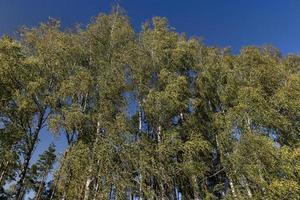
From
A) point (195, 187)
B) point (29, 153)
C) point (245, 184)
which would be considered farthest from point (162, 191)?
point (29, 153)

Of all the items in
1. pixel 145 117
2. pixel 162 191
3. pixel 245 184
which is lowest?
pixel 162 191

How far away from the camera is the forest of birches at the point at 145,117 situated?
34.6 ft

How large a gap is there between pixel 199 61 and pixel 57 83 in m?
7.50

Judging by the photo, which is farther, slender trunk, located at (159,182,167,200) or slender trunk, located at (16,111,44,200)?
slender trunk, located at (16,111,44,200)

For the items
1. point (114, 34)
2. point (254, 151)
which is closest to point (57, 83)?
point (114, 34)

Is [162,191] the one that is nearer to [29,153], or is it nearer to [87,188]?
[87,188]

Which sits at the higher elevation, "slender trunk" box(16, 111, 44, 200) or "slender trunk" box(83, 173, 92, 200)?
"slender trunk" box(16, 111, 44, 200)

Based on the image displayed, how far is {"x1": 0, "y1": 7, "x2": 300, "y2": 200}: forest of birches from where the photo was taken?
34.6ft

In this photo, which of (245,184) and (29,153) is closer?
(245,184)

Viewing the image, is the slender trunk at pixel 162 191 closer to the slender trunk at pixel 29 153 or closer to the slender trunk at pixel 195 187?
the slender trunk at pixel 195 187

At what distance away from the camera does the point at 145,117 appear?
13359mm

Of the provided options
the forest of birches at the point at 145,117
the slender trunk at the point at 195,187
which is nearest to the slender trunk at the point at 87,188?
the forest of birches at the point at 145,117

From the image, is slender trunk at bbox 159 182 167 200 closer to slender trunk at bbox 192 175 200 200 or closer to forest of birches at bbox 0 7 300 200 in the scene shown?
forest of birches at bbox 0 7 300 200

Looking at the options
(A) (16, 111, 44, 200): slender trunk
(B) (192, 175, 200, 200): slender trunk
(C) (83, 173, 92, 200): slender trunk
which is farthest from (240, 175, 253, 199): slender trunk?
(A) (16, 111, 44, 200): slender trunk
